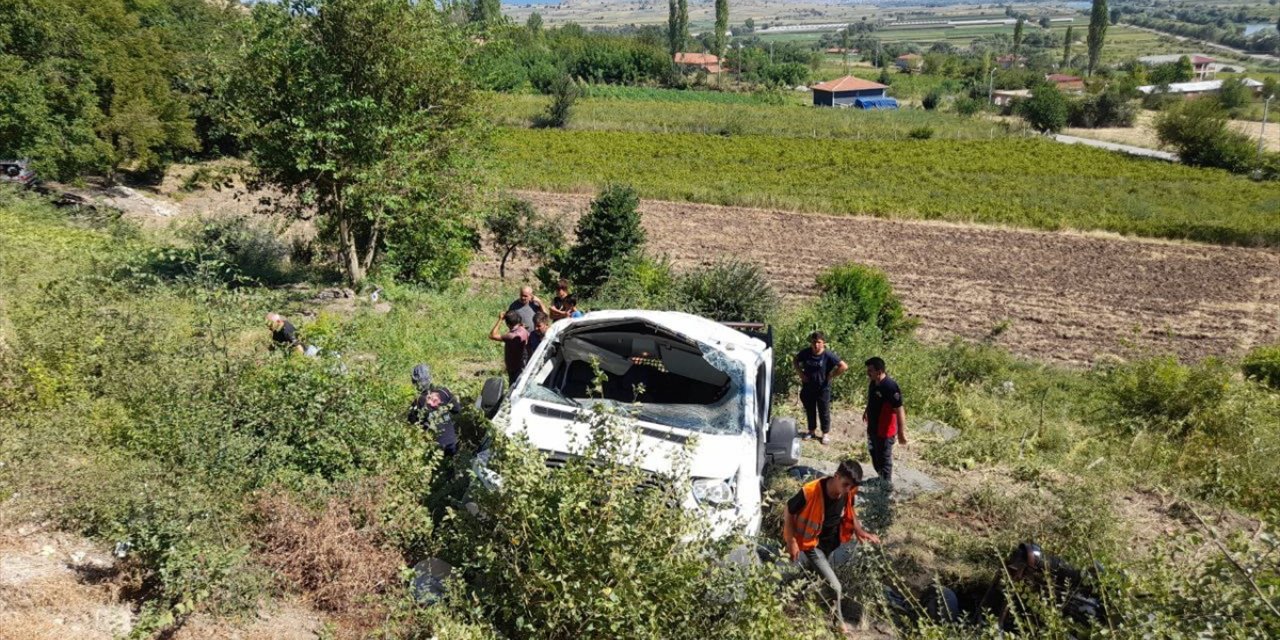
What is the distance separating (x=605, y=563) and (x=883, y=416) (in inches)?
162

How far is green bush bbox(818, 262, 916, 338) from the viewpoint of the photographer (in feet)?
52.6

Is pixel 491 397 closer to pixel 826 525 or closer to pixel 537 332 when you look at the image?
pixel 537 332

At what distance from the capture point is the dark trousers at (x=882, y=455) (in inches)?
289

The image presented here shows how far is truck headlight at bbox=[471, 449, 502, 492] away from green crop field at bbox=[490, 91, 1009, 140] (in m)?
47.2

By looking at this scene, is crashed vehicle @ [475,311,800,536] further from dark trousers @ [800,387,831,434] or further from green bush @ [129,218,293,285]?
green bush @ [129,218,293,285]

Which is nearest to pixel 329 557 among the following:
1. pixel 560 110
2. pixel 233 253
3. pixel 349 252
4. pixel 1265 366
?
pixel 349 252

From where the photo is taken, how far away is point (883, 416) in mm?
7320

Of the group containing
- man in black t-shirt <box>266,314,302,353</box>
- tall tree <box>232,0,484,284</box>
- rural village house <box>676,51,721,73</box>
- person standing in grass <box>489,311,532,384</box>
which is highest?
tall tree <box>232,0,484,284</box>

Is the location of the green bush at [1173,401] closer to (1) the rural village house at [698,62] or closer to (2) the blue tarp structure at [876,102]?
(2) the blue tarp structure at [876,102]

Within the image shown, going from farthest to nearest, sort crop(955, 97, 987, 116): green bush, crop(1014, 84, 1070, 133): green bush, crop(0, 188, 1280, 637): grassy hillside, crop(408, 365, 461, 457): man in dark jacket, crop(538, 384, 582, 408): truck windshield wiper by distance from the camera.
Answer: crop(955, 97, 987, 116): green bush → crop(1014, 84, 1070, 133): green bush → crop(408, 365, 461, 457): man in dark jacket → crop(538, 384, 582, 408): truck windshield wiper → crop(0, 188, 1280, 637): grassy hillside

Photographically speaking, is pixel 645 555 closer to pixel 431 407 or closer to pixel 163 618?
pixel 163 618

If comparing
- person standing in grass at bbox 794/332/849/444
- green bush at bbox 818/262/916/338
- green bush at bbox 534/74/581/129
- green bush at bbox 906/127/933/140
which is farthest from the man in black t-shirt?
green bush at bbox 906/127/933/140

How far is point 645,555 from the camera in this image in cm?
394

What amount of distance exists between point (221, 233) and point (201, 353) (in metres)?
9.50
